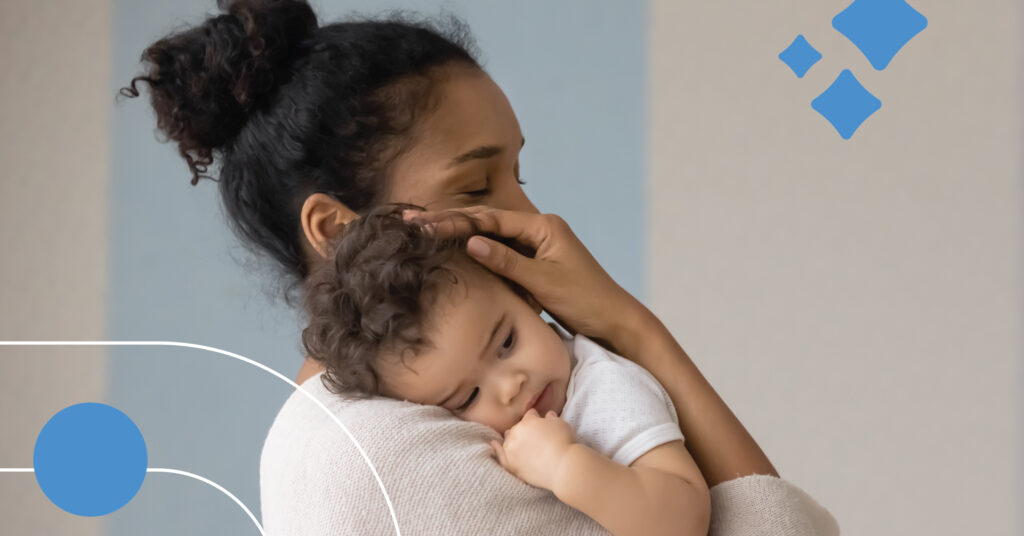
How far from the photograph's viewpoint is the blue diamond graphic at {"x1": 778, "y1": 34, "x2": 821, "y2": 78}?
95.3 inches

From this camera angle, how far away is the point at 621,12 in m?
2.50

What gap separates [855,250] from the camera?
7.91 ft

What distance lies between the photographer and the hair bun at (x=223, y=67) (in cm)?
108

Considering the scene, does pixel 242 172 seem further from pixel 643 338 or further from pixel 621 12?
pixel 621 12

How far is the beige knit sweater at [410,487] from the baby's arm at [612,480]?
25 millimetres

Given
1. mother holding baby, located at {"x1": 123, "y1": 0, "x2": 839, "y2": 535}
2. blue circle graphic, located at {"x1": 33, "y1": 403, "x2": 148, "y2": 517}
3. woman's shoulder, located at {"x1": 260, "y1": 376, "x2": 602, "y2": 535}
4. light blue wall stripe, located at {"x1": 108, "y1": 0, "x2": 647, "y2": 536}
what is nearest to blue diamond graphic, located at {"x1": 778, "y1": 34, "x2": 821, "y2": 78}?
light blue wall stripe, located at {"x1": 108, "y1": 0, "x2": 647, "y2": 536}

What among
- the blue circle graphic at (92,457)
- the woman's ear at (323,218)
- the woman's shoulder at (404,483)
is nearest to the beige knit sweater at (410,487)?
the woman's shoulder at (404,483)

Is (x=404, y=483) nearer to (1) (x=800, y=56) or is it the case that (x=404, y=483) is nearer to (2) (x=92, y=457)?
(2) (x=92, y=457)

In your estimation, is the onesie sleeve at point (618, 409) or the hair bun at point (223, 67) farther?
the hair bun at point (223, 67)

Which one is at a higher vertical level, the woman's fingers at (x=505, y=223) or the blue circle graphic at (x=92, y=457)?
the woman's fingers at (x=505, y=223)

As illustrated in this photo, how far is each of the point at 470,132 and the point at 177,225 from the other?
1.76 m

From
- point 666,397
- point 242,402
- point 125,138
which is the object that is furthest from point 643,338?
point 125,138

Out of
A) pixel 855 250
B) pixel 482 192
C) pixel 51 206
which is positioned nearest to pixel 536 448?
pixel 482 192

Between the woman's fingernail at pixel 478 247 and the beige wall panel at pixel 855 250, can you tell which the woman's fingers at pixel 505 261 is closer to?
the woman's fingernail at pixel 478 247
